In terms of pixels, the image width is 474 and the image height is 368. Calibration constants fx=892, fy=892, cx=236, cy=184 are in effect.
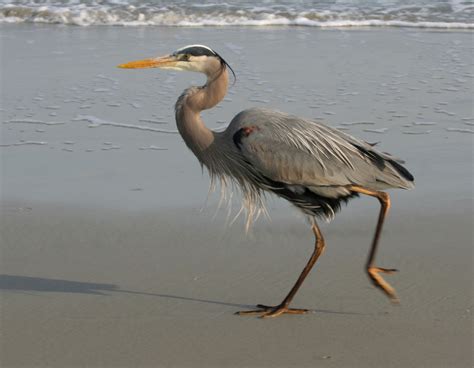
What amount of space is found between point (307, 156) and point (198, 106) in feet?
2.10

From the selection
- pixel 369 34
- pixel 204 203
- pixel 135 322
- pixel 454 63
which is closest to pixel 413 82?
pixel 454 63

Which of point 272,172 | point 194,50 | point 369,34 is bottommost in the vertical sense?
point 369,34

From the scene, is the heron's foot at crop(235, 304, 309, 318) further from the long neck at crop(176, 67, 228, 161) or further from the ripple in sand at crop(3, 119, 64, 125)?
the ripple in sand at crop(3, 119, 64, 125)

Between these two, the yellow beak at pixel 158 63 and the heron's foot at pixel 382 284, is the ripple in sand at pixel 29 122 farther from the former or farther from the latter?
the heron's foot at pixel 382 284

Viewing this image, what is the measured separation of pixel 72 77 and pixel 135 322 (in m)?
4.89

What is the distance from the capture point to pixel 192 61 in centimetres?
454

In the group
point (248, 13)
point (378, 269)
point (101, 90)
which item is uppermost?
point (378, 269)

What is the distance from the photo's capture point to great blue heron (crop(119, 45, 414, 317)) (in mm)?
4297

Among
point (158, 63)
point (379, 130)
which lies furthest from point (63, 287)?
point (379, 130)

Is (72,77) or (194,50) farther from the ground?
(194,50)

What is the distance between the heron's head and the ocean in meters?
6.99

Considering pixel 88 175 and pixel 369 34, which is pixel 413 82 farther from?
pixel 88 175

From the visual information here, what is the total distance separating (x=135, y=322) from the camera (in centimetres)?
397

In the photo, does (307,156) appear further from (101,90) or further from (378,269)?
(101,90)
